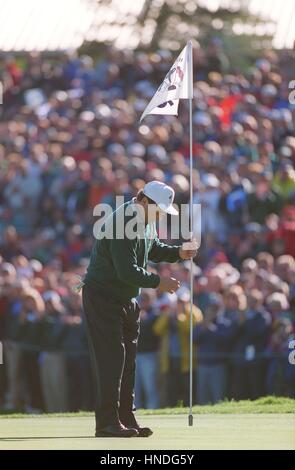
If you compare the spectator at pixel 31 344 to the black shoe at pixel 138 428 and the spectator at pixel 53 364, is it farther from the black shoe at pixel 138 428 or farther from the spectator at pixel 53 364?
the black shoe at pixel 138 428

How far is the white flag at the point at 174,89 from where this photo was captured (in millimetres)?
11945

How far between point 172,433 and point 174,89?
2.85 m

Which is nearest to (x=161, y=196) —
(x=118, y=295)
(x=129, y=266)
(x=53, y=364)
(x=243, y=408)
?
(x=129, y=266)

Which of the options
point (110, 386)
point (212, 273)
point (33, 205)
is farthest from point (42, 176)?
point (110, 386)

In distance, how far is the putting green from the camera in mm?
9891

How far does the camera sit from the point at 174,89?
12.1 meters

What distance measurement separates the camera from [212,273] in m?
17.6

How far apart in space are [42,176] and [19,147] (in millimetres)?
1472

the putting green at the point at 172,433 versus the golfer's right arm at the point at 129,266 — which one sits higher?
the golfer's right arm at the point at 129,266

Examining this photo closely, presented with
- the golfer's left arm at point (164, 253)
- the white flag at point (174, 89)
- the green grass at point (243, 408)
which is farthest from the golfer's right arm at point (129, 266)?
the green grass at point (243, 408)

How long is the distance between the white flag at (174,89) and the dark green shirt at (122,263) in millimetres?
1314

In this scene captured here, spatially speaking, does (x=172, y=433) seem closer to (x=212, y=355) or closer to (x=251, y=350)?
(x=251, y=350)

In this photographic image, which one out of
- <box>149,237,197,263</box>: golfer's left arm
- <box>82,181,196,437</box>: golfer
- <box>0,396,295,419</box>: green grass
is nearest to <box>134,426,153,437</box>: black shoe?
<box>82,181,196,437</box>: golfer

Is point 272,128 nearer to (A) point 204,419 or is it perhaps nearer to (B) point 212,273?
(B) point 212,273
